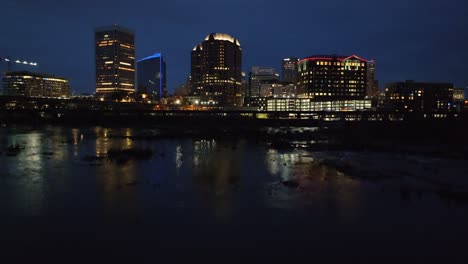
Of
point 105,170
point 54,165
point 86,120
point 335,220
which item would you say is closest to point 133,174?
point 105,170

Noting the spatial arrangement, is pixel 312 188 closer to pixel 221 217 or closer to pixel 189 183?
pixel 189 183

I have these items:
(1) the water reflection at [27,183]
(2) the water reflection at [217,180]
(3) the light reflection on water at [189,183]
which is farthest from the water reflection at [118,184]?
(2) the water reflection at [217,180]

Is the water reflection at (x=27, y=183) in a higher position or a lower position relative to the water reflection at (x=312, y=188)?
higher

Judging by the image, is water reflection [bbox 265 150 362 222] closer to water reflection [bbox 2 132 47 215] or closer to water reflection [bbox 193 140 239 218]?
water reflection [bbox 193 140 239 218]

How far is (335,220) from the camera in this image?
1398 centimetres

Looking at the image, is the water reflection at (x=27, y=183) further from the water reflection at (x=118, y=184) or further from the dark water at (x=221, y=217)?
the water reflection at (x=118, y=184)

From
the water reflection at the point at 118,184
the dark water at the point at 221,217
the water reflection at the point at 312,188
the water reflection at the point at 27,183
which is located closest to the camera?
the dark water at the point at 221,217

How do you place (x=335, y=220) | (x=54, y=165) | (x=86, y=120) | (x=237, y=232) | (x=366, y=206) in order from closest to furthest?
(x=237, y=232) < (x=335, y=220) < (x=366, y=206) < (x=54, y=165) < (x=86, y=120)

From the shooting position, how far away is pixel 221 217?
46.1 ft

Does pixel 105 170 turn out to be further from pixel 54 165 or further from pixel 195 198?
pixel 195 198

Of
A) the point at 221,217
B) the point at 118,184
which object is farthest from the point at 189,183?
the point at 221,217

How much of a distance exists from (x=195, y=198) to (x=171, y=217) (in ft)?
9.46

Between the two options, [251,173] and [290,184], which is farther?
[251,173]

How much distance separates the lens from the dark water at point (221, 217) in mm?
11141
